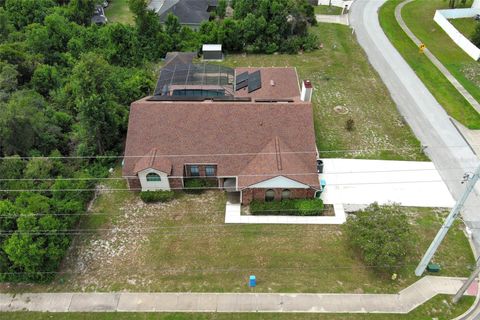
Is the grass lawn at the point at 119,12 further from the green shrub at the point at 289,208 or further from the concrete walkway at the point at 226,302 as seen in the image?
the concrete walkway at the point at 226,302

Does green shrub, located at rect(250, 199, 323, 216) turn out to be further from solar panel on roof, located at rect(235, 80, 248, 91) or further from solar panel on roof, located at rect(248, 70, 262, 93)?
solar panel on roof, located at rect(235, 80, 248, 91)

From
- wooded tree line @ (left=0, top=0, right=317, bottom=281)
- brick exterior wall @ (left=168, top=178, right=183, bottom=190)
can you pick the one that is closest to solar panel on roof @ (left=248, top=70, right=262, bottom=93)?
wooded tree line @ (left=0, top=0, right=317, bottom=281)

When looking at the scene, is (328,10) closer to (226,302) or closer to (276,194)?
(276,194)

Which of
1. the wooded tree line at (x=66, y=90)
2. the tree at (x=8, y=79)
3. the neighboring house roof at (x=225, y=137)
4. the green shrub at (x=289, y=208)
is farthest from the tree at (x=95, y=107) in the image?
the green shrub at (x=289, y=208)

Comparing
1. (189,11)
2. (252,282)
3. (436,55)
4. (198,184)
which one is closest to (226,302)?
(252,282)

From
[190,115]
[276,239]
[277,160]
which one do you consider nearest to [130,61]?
[190,115]
